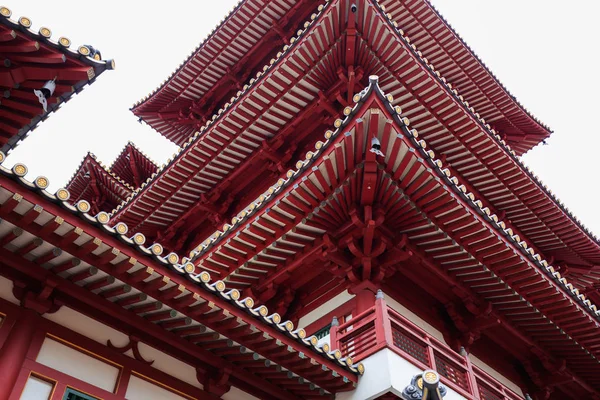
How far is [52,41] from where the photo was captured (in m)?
8.09

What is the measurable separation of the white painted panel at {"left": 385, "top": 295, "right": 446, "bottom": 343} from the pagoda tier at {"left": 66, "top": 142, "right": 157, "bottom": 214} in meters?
12.2

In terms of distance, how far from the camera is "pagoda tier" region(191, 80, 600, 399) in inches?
Answer: 370

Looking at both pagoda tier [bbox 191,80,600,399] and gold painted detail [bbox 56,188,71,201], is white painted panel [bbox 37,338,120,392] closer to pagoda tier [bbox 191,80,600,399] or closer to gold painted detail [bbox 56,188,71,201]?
gold painted detail [bbox 56,188,71,201]

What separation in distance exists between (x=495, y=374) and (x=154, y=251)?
8.47 m

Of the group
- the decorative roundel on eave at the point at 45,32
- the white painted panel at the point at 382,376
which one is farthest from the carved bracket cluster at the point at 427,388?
the decorative roundel on eave at the point at 45,32

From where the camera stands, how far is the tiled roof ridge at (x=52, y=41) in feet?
24.9

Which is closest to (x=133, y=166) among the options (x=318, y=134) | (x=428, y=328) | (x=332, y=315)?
(x=318, y=134)

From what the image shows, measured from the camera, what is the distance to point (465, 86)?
1944 cm

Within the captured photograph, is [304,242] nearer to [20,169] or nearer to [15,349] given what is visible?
[15,349]

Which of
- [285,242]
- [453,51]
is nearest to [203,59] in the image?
[453,51]

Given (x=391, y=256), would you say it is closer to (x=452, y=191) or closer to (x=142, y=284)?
(x=452, y=191)

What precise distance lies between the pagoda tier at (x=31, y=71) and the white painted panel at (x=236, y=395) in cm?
518

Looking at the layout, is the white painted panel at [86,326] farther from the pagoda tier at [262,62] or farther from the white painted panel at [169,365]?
the pagoda tier at [262,62]

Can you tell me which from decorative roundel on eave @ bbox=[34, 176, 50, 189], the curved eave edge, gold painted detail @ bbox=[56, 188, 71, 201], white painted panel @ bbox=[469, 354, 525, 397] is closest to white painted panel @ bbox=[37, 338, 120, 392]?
gold painted detail @ bbox=[56, 188, 71, 201]
